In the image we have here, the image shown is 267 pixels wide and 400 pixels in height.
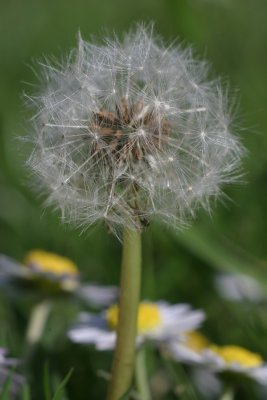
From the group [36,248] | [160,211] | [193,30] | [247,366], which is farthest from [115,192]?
[193,30]

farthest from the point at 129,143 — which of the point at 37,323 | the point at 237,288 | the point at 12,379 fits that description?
the point at 237,288

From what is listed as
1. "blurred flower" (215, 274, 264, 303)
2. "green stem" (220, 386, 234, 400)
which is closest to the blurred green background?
"blurred flower" (215, 274, 264, 303)

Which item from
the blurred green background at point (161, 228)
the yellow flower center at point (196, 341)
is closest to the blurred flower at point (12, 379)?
the blurred green background at point (161, 228)

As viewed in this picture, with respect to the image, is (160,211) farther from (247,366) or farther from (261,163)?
(261,163)

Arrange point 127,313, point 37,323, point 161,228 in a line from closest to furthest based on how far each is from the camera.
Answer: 1. point 127,313
2. point 37,323
3. point 161,228

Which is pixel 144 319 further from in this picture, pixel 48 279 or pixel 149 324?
pixel 48 279

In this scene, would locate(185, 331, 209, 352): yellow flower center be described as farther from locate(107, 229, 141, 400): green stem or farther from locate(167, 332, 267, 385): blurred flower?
locate(107, 229, 141, 400): green stem

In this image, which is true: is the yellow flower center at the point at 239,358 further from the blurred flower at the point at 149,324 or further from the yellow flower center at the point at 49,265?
the yellow flower center at the point at 49,265
